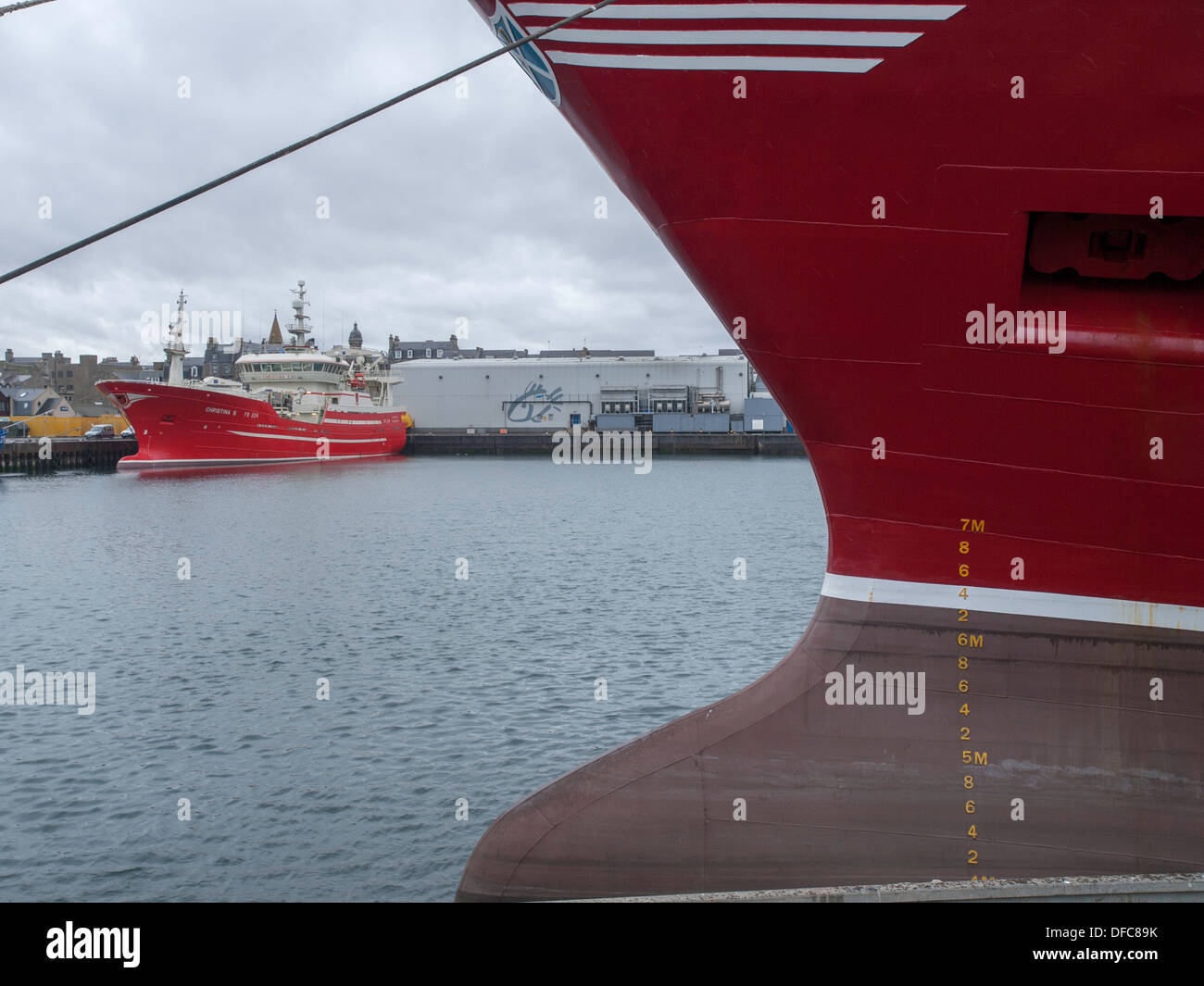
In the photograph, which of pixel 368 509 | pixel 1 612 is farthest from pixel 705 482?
pixel 1 612

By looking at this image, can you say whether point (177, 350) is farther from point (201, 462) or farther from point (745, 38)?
point (745, 38)

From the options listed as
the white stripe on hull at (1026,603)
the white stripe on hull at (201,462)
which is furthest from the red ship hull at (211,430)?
the white stripe on hull at (1026,603)

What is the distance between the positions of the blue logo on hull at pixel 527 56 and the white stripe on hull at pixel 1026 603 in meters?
3.85

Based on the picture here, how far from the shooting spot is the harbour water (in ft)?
29.3

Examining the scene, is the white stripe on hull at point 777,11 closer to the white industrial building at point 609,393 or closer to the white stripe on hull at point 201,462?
the white stripe on hull at point 201,462

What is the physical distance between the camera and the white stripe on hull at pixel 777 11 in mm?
5316

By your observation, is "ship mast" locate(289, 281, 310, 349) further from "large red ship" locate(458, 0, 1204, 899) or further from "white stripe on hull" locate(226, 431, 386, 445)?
"large red ship" locate(458, 0, 1204, 899)

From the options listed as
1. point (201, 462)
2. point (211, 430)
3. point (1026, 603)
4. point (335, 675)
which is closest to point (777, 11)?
point (1026, 603)

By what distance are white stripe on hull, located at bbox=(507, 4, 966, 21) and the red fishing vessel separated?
5993 cm

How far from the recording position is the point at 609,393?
90.1 m

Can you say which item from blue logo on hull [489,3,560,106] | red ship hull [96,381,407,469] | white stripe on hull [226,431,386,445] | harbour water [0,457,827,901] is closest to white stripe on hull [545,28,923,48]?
blue logo on hull [489,3,560,106]
